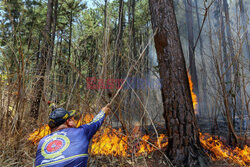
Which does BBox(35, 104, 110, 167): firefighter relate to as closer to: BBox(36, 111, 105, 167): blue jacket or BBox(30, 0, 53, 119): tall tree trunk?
BBox(36, 111, 105, 167): blue jacket

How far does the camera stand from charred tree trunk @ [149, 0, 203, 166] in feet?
7.49

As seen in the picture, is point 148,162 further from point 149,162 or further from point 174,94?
point 174,94

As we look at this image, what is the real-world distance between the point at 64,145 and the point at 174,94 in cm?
172

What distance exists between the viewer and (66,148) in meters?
1.36

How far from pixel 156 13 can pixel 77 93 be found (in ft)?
6.37

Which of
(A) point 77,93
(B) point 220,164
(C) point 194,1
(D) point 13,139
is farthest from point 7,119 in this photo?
(C) point 194,1

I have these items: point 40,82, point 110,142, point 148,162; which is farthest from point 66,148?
point 40,82

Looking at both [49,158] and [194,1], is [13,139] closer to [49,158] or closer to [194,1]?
[49,158]

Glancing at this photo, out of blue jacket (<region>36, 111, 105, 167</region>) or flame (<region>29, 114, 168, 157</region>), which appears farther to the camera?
flame (<region>29, 114, 168, 157</region>)

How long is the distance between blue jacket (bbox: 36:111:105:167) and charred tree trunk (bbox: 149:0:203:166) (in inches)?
53.5

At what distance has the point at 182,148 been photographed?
2.29m

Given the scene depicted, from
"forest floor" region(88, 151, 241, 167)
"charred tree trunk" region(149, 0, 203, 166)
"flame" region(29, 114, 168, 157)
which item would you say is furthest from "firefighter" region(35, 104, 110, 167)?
"charred tree trunk" region(149, 0, 203, 166)

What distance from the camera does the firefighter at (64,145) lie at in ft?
4.31

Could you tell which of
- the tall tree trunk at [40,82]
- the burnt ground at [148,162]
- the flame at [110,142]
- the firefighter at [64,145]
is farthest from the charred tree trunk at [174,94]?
the tall tree trunk at [40,82]
